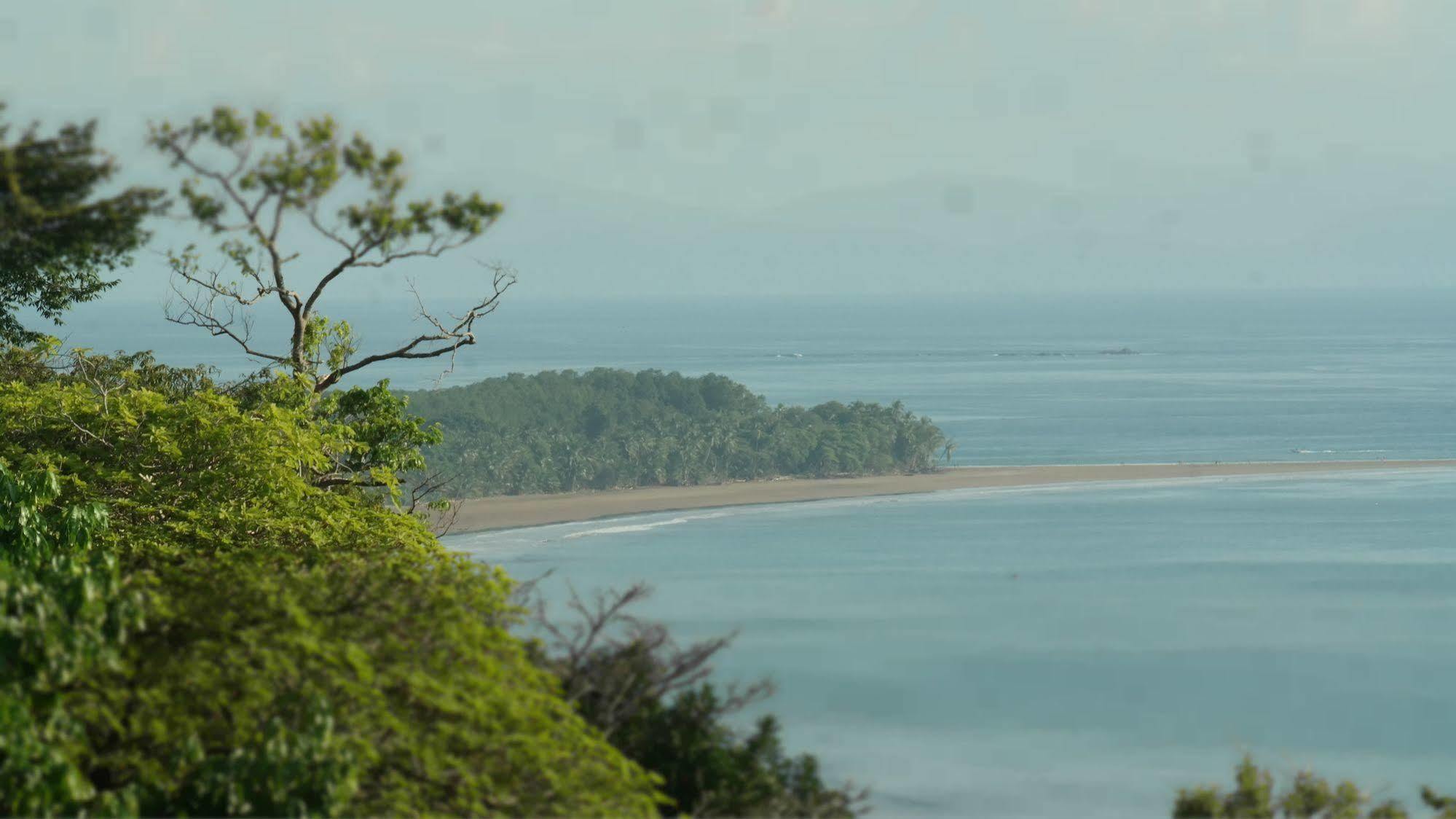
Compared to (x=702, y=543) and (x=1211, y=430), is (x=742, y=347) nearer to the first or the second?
(x=1211, y=430)

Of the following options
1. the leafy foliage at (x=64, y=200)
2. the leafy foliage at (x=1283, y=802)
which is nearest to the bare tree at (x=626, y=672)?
the leafy foliage at (x=1283, y=802)

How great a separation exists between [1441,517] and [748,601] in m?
31.4

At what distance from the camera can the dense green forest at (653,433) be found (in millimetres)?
76562

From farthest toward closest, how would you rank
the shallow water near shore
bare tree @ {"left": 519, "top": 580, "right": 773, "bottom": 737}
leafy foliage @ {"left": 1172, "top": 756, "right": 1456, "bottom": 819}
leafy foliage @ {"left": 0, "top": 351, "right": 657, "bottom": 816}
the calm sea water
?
the calm sea water, the shallow water near shore, bare tree @ {"left": 519, "top": 580, "right": 773, "bottom": 737}, leafy foliage @ {"left": 1172, "top": 756, "right": 1456, "bottom": 819}, leafy foliage @ {"left": 0, "top": 351, "right": 657, "bottom": 816}

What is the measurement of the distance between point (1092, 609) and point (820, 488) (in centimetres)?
2328

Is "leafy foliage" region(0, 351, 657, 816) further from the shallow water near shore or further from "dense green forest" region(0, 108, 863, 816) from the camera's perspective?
the shallow water near shore

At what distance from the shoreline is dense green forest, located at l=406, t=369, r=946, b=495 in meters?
0.87

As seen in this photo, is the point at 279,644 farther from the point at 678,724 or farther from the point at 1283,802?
the point at 1283,802

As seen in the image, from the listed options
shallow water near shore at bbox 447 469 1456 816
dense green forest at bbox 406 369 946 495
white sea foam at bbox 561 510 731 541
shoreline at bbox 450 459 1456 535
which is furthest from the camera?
dense green forest at bbox 406 369 946 495

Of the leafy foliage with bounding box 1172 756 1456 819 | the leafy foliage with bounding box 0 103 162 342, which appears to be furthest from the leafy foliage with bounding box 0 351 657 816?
the leafy foliage with bounding box 1172 756 1456 819

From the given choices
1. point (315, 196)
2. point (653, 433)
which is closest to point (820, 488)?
point (653, 433)

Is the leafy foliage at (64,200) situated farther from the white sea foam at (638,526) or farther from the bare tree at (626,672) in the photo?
the white sea foam at (638,526)

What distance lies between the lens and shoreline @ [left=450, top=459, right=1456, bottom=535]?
71.1 m

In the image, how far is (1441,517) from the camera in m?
70.2
